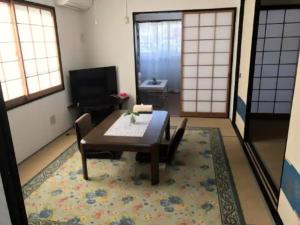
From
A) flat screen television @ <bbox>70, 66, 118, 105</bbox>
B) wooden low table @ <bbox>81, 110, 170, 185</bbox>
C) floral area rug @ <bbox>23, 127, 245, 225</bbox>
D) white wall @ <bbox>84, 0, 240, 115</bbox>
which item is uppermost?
white wall @ <bbox>84, 0, 240, 115</bbox>

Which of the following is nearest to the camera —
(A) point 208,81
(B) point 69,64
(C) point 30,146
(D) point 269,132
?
(C) point 30,146

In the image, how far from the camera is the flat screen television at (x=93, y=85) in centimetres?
464

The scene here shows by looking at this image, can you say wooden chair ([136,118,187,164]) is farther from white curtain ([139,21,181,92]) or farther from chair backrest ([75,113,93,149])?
white curtain ([139,21,181,92])

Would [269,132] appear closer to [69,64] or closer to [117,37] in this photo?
[117,37]

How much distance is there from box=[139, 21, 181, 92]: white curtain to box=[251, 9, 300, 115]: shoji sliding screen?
123 inches

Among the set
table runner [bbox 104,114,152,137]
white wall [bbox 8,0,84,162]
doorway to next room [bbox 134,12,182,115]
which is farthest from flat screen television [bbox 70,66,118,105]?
doorway to next room [bbox 134,12,182,115]

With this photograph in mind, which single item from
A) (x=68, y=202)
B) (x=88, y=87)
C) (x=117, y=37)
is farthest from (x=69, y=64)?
(x=68, y=202)

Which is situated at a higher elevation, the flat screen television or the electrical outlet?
the flat screen television

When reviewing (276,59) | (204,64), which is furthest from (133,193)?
(276,59)

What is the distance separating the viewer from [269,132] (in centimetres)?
420

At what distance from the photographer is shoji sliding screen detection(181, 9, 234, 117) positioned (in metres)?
4.80

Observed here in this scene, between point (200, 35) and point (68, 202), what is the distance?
A: 386 centimetres

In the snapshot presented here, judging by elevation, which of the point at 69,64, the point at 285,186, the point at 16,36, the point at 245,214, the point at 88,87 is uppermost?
the point at 16,36

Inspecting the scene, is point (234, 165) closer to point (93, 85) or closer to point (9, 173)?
point (9, 173)
